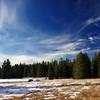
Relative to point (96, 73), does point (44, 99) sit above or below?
below

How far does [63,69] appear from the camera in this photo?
10450cm

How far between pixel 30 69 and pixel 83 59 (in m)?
64.0

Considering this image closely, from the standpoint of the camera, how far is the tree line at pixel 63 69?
87.8 m

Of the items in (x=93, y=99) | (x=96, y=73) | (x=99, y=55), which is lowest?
(x=93, y=99)

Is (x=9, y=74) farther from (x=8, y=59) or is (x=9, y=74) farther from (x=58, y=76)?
(x=58, y=76)

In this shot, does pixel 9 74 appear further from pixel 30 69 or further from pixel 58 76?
pixel 58 76

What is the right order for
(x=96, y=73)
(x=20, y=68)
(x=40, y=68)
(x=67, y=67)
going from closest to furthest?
(x=96, y=73) → (x=67, y=67) → (x=40, y=68) → (x=20, y=68)

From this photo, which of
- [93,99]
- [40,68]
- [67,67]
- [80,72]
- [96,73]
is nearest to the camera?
[93,99]

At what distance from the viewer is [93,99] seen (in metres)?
22.4

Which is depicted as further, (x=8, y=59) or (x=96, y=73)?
(x=8, y=59)

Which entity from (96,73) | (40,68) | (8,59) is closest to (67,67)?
(96,73)

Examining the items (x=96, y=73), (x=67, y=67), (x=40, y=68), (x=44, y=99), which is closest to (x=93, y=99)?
(x=44, y=99)

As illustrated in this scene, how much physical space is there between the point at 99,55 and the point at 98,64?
15.9 ft

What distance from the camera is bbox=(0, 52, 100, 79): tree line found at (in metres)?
87.8
